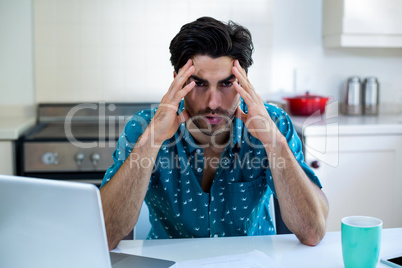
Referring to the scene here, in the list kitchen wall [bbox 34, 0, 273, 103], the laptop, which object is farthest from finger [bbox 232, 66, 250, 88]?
kitchen wall [bbox 34, 0, 273, 103]

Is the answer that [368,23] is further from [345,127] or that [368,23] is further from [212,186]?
[212,186]

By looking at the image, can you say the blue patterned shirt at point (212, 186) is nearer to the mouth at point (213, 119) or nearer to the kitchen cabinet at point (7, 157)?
the mouth at point (213, 119)

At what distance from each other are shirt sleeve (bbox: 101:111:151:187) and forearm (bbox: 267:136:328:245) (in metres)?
0.43

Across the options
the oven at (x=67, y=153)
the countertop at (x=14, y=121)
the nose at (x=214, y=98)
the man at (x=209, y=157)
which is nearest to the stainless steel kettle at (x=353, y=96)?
the oven at (x=67, y=153)

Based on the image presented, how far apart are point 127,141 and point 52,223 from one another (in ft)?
2.35

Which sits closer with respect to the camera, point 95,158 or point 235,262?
point 235,262

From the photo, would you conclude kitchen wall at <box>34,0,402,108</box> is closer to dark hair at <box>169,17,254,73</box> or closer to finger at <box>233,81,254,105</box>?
dark hair at <box>169,17,254,73</box>

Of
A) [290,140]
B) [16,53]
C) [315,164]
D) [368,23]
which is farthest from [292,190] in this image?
[16,53]

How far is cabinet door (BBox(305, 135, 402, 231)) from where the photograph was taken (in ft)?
8.59

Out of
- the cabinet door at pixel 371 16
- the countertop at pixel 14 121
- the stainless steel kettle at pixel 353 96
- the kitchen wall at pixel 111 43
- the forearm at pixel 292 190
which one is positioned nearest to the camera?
the forearm at pixel 292 190

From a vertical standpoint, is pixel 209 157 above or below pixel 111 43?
below

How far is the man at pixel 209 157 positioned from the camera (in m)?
1.41

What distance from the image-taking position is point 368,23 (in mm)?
2828

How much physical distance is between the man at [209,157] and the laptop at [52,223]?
49cm
